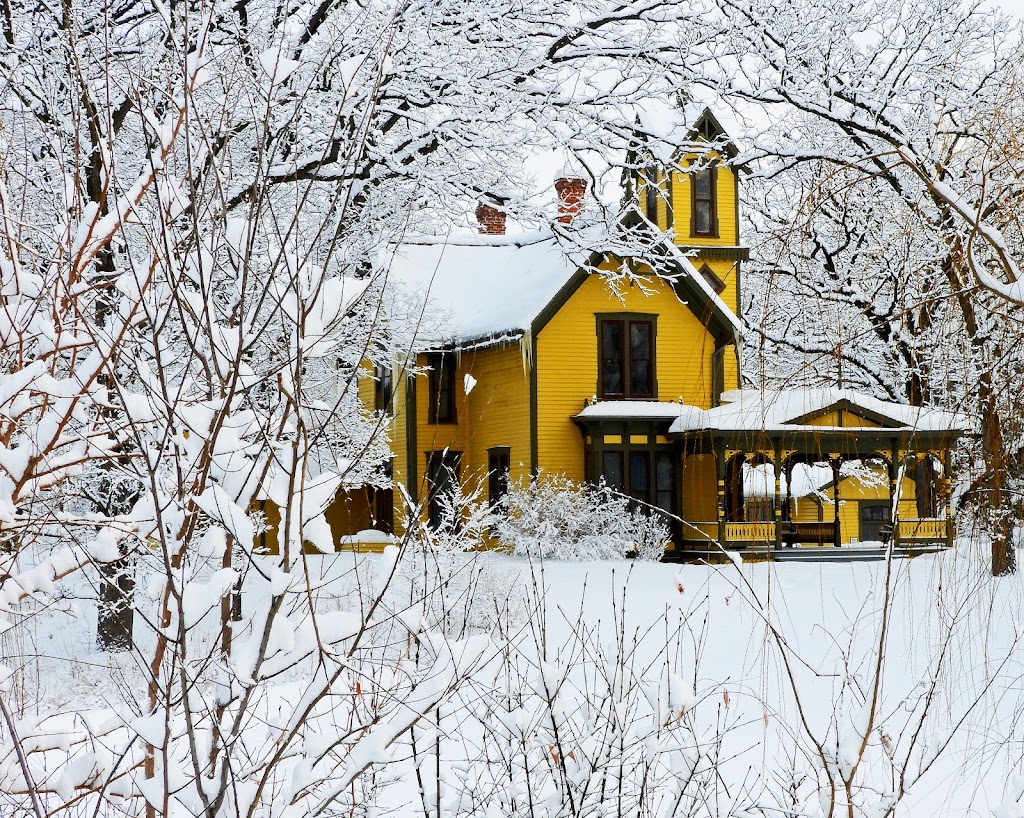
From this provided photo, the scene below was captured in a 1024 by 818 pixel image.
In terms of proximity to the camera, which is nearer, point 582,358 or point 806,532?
point 582,358

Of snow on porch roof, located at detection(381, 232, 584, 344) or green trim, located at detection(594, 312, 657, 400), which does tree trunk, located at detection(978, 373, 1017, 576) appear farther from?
green trim, located at detection(594, 312, 657, 400)

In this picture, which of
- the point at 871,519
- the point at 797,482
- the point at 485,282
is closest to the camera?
the point at 485,282

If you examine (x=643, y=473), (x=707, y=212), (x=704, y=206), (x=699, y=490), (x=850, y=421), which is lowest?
(x=699, y=490)

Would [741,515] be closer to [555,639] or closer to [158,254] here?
[555,639]

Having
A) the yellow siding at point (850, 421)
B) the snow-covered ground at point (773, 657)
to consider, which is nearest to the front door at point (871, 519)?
the yellow siding at point (850, 421)

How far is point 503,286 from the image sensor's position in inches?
949

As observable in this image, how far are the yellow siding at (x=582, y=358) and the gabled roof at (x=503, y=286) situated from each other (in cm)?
48

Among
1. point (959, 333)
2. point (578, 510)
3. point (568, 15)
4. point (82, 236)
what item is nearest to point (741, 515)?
point (578, 510)

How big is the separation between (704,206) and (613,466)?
5851 millimetres

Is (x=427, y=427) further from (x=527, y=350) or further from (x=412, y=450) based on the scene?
(x=527, y=350)

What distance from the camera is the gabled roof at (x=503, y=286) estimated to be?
70.4 feet

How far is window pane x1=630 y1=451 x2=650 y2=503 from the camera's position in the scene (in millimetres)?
22406

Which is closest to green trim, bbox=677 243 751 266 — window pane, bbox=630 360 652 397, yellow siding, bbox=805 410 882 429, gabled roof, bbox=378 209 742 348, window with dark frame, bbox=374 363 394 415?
gabled roof, bbox=378 209 742 348

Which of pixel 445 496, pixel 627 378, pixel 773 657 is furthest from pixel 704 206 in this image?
pixel 773 657
